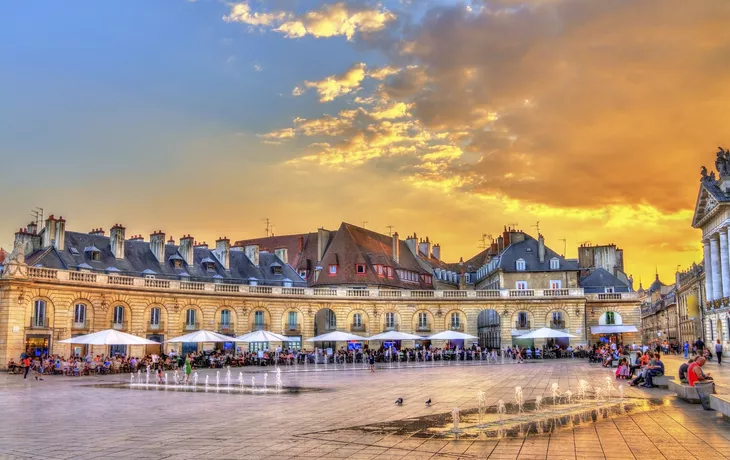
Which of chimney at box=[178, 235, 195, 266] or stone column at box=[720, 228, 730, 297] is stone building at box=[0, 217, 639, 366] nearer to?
chimney at box=[178, 235, 195, 266]

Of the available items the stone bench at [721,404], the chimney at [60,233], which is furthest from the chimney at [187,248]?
the stone bench at [721,404]

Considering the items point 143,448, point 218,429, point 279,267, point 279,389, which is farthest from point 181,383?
point 279,267

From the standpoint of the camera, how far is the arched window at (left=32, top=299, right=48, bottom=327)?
41.0 metres

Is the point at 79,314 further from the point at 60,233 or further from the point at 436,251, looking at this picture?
the point at 436,251

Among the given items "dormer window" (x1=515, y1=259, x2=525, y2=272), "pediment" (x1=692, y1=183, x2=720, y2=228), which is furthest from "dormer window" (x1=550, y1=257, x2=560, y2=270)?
"pediment" (x1=692, y1=183, x2=720, y2=228)

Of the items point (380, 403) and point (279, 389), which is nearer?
point (380, 403)

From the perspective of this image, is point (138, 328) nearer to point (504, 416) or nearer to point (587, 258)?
point (504, 416)

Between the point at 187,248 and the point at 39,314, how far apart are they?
1768 cm

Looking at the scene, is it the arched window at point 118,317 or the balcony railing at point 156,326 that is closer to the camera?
the arched window at point 118,317

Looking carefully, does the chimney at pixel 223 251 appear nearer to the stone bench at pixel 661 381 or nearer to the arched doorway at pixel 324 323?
the arched doorway at pixel 324 323

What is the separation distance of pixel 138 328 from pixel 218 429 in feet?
Result: 113

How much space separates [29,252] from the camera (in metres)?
47.7

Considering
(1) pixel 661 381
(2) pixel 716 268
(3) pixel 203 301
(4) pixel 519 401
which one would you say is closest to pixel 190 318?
(3) pixel 203 301

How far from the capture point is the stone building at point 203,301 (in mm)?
41562
